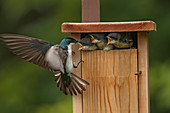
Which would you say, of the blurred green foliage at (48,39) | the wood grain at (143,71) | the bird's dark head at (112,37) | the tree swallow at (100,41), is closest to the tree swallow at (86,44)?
the tree swallow at (100,41)

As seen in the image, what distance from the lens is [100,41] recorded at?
10.9 feet

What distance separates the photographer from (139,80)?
3287mm

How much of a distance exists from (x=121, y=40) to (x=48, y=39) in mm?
2428

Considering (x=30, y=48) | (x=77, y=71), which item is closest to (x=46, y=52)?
(x=30, y=48)

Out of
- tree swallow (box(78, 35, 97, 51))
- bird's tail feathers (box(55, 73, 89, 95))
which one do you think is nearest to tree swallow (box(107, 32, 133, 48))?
tree swallow (box(78, 35, 97, 51))

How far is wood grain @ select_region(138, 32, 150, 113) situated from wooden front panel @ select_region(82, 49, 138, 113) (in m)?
0.03

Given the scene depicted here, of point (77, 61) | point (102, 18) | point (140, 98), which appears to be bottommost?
point (140, 98)

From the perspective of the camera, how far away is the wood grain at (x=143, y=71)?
10.7 ft

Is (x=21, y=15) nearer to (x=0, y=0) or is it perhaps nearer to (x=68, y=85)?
(x=0, y=0)

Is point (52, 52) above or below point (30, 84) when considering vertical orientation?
above

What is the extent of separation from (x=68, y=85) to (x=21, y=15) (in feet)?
9.89

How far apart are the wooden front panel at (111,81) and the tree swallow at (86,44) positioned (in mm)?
39

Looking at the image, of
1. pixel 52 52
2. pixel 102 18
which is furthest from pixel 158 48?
pixel 52 52

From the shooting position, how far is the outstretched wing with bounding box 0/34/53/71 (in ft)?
10.5
